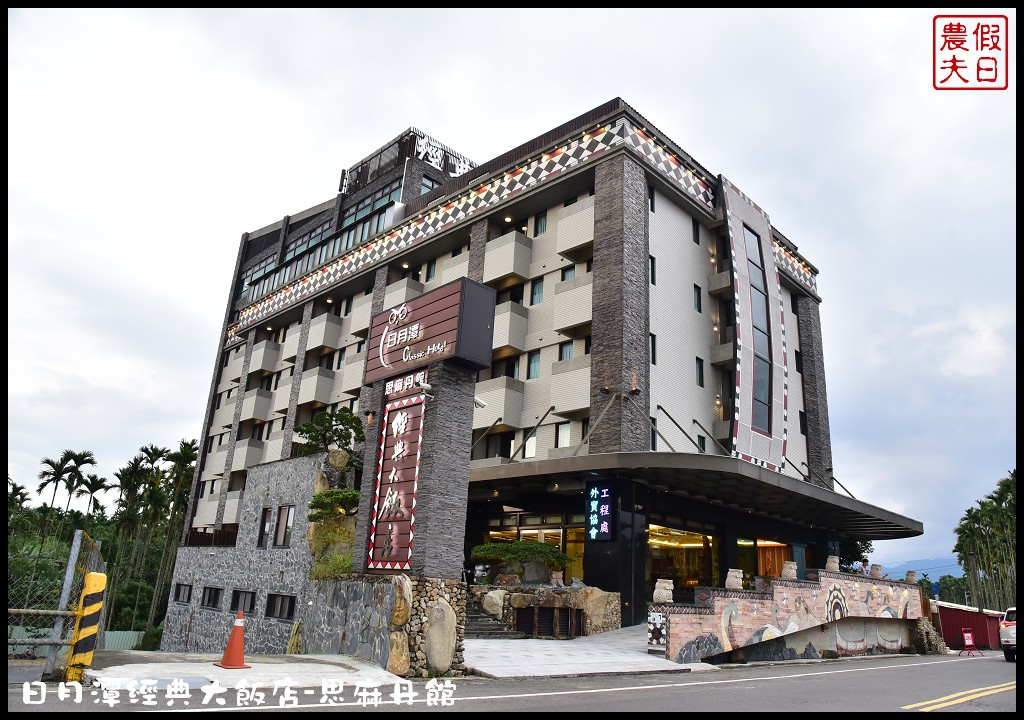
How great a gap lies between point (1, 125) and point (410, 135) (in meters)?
42.8

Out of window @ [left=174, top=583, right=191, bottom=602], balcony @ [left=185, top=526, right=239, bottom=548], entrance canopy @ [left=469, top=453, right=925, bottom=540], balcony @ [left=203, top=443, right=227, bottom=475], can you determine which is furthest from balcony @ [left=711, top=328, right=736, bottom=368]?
balcony @ [left=203, top=443, right=227, bottom=475]

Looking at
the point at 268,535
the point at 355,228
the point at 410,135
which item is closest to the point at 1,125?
the point at 268,535

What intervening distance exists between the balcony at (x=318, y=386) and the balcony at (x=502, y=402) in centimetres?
1403

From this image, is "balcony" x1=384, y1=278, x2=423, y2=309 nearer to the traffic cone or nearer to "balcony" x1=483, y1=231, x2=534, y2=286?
"balcony" x1=483, y1=231, x2=534, y2=286

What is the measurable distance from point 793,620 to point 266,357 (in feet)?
120

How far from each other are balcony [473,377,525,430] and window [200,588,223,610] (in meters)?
12.5

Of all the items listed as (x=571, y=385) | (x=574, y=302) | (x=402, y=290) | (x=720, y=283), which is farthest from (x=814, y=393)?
(x=402, y=290)

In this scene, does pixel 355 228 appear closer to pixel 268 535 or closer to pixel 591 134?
pixel 591 134

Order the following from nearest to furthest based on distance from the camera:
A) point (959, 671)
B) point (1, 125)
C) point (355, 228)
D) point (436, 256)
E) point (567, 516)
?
1. point (1, 125)
2. point (959, 671)
3. point (567, 516)
4. point (436, 256)
5. point (355, 228)

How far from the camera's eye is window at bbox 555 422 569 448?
94.1 feet

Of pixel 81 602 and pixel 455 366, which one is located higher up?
pixel 455 366

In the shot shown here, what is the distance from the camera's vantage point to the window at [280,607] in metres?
22.8

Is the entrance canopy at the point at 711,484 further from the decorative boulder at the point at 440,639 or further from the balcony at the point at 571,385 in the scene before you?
→ the decorative boulder at the point at 440,639

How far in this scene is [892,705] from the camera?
10570 millimetres
